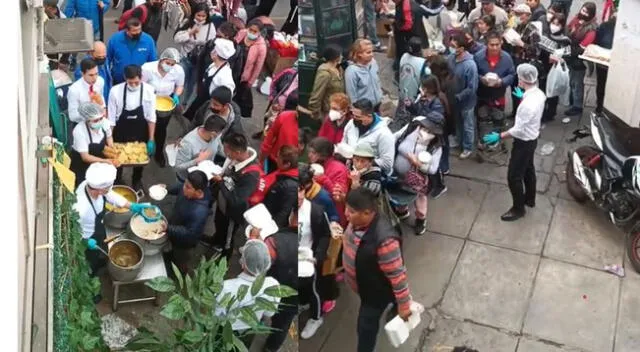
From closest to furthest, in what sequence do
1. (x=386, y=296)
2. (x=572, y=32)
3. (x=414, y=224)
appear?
(x=386, y=296) → (x=414, y=224) → (x=572, y=32)

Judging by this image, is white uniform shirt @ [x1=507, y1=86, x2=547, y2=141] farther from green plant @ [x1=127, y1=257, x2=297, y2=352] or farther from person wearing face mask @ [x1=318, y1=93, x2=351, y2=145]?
green plant @ [x1=127, y1=257, x2=297, y2=352]

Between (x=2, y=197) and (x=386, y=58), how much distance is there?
889cm

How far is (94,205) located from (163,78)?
79.1 inches

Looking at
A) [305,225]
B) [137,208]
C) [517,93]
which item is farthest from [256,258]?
[517,93]

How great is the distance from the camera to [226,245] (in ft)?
20.4

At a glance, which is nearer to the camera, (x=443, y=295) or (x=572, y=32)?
(x=443, y=295)

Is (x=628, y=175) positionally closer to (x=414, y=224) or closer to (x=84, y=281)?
(x=414, y=224)

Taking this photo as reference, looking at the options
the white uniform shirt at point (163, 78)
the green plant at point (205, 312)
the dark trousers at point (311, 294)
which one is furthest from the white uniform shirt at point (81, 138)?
the green plant at point (205, 312)

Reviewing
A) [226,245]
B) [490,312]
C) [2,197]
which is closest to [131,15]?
[226,245]

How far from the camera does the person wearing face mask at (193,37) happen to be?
26.3 ft

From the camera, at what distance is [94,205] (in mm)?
6227

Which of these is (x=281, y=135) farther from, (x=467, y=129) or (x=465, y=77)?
(x=467, y=129)

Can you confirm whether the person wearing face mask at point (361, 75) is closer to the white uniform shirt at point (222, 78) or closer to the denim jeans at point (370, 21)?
the white uniform shirt at point (222, 78)

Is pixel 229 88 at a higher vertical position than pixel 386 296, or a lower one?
higher
